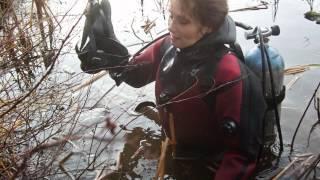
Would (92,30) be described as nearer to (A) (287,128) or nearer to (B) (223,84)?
(B) (223,84)

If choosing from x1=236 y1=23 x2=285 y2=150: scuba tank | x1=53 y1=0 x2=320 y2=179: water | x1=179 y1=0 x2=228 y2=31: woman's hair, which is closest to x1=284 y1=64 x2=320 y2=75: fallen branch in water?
x1=53 y1=0 x2=320 y2=179: water

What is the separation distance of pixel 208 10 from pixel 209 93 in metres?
0.48

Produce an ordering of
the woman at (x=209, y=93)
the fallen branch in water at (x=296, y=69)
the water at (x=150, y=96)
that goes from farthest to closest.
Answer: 1. the fallen branch in water at (x=296, y=69)
2. the water at (x=150, y=96)
3. the woman at (x=209, y=93)

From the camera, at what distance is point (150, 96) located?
159 inches

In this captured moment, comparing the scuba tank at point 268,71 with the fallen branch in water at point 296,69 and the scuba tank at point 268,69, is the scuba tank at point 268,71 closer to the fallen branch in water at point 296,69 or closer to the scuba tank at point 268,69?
the scuba tank at point 268,69

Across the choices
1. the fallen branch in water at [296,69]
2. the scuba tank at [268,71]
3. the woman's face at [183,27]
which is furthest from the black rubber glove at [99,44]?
the fallen branch in water at [296,69]

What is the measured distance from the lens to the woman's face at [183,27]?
2514 millimetres

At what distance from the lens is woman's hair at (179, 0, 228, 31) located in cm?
245

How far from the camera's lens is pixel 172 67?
2.67m

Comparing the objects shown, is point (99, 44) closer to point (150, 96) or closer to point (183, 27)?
point (183, 27)

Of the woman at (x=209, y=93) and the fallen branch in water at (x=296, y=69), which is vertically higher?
the woman at (x=209, y=93)

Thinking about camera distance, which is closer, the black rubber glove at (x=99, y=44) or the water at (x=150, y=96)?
the black rubber glove at (x=99, y=44)

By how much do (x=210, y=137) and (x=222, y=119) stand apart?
32cm

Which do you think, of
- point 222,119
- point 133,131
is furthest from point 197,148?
point 133,131
